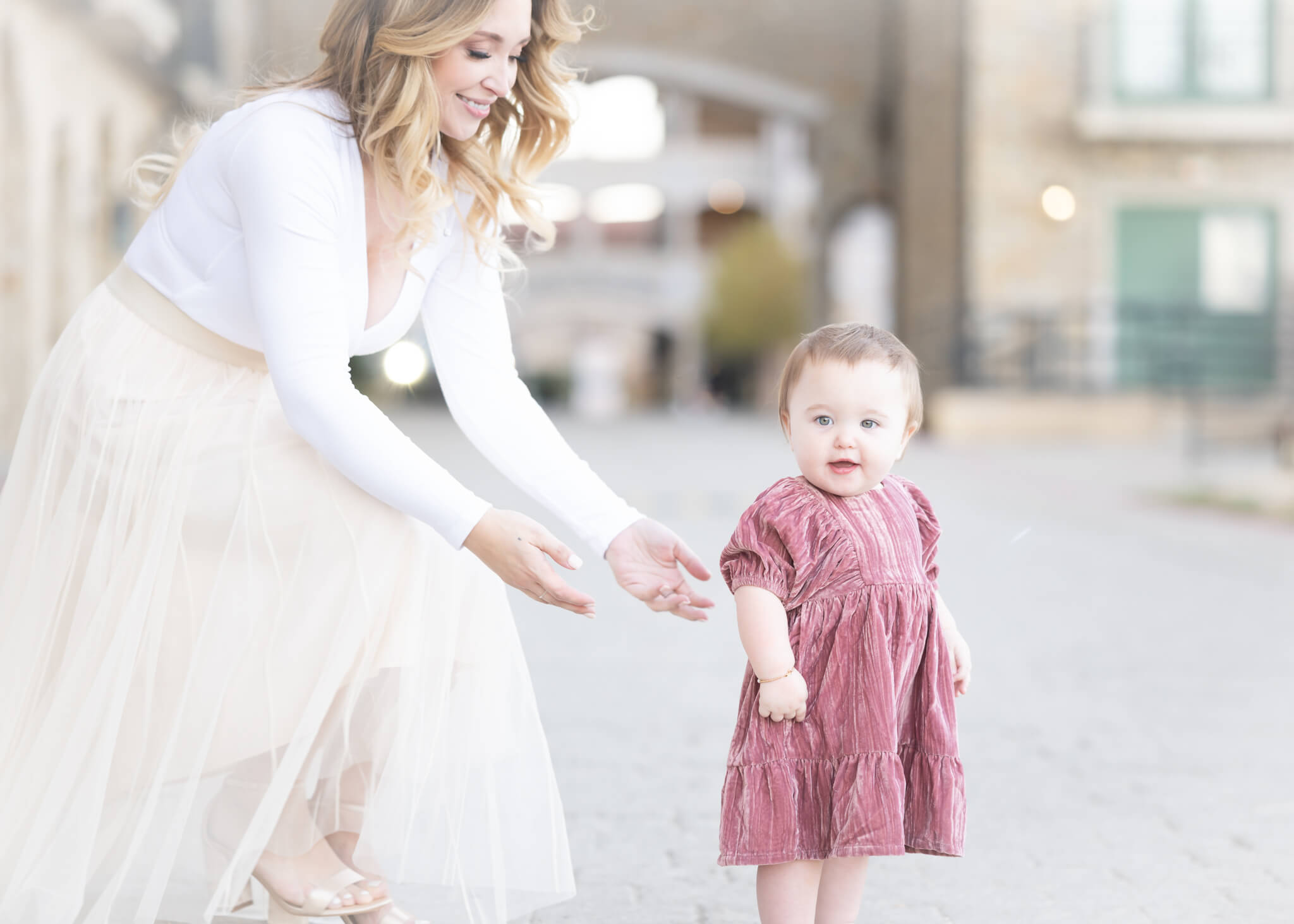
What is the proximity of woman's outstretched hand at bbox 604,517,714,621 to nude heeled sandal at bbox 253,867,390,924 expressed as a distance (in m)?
0.58

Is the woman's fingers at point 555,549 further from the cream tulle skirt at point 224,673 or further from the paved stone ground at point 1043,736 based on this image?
the paved stone ground at point 1043,736

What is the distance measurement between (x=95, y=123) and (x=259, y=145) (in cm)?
1493

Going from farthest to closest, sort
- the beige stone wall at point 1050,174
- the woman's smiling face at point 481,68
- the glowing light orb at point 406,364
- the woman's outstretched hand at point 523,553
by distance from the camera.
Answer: the beige stone wall at point 1050,174 → the glowing light orb at point 406,364 → the woman's smiling face at point 481,68 → the woman's outstretched hand at point 523,553

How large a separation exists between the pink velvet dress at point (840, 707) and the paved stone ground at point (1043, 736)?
480 mm

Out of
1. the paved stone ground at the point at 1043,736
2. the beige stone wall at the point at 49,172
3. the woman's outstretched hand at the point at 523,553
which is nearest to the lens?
the woman's outstretched hand at the point at 523,553

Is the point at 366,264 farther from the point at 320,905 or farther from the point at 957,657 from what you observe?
the point at 957,657

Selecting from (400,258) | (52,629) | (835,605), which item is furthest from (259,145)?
(835,605)

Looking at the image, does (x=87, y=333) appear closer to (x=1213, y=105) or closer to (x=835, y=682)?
(x=835, y=682)

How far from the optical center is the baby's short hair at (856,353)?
6.48 feet

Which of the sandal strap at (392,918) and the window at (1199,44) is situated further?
the window at (1199,44)

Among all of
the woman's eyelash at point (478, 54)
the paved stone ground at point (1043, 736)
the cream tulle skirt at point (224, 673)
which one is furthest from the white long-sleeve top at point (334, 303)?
the paved stone ground at point (1043, 736)

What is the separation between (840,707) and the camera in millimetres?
1973

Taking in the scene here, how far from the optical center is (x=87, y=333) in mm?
2146

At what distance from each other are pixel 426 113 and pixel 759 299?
35.3 metres
